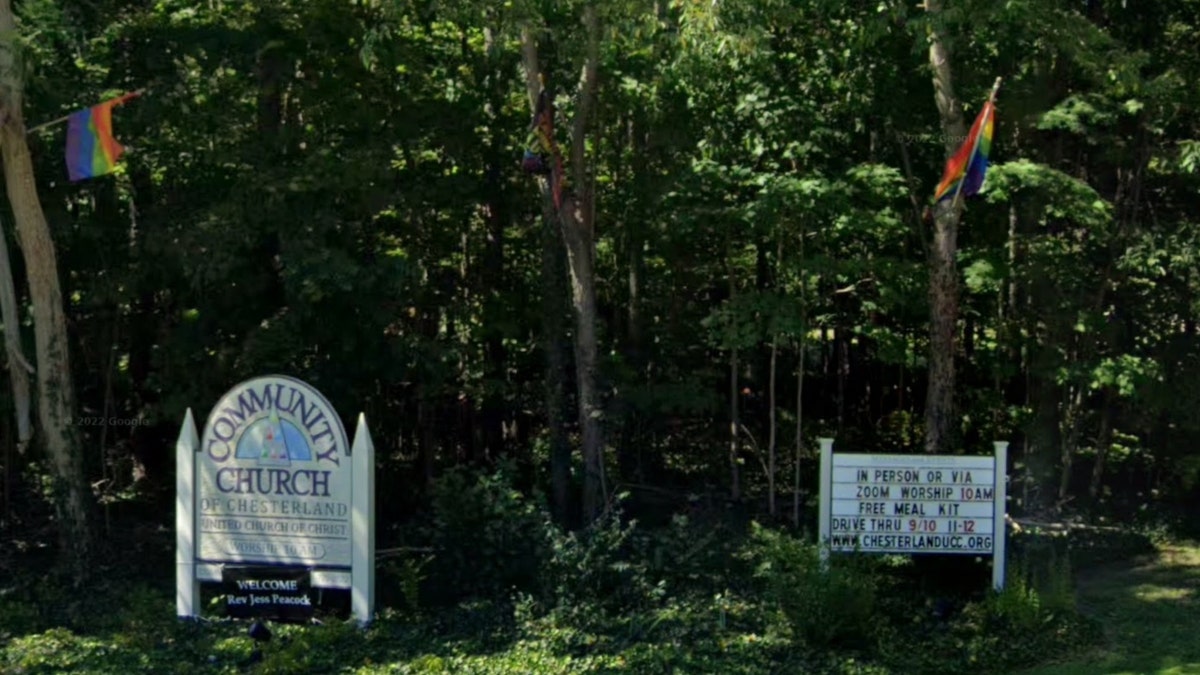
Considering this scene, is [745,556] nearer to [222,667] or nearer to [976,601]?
[976,601]

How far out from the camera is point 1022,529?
1384cm

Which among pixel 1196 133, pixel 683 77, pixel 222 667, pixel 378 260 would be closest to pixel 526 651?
pixel 222 667

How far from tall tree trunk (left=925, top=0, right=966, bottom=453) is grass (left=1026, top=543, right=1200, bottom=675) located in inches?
80.1

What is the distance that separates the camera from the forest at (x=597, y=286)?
1112 centimetres

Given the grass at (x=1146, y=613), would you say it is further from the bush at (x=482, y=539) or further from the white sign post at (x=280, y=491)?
the white sign post at (x=280, y=491)

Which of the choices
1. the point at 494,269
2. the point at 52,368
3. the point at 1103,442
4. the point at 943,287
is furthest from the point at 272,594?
the point at 1103,442

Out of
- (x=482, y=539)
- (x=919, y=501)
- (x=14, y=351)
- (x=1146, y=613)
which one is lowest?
(x=1146, y=613)

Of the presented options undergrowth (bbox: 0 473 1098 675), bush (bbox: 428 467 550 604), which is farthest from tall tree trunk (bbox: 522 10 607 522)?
bush (bbox: 428 467 550 604)

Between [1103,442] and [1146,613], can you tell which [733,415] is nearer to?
[1103,442]

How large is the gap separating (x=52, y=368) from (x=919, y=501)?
26.5 ft

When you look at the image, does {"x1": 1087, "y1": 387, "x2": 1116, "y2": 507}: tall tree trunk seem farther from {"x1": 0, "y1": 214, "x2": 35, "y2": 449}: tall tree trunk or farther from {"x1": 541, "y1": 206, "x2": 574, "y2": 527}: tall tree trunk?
{"x1": 0, "y1": 214, "x2": 35, "y2": 449}: tall tree trunk

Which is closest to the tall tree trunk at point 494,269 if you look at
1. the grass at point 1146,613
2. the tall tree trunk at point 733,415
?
the tall tree trunk at point 733,415

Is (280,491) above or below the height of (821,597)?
above

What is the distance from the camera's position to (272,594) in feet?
33.9
